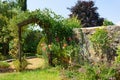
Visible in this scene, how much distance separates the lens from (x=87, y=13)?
33.0 metres

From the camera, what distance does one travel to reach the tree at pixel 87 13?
3272 cm

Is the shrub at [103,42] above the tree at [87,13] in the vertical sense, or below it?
below

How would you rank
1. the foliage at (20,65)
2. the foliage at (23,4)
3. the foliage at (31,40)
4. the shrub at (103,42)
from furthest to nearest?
the foliage at (23,4)
the foliage at (31,40)
the foliage at (20,65)
the shrub at (103,42)

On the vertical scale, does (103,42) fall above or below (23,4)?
Result: below

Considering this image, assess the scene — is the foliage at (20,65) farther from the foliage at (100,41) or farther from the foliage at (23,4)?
the foliage at (23,4)

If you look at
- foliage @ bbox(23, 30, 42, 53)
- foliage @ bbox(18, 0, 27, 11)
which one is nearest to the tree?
foliage @ bbox(18, 0, 27, 11)

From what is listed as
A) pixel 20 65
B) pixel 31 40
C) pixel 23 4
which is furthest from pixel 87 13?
pixel 20 65

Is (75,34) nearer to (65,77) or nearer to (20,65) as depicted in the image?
(20,65)

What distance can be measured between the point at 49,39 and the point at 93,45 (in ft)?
10.9

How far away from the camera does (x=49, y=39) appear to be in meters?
16.1

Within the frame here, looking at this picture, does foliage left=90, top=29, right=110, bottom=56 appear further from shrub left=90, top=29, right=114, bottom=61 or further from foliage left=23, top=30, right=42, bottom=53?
foliage left=23, top=30, right=42, bottom=53

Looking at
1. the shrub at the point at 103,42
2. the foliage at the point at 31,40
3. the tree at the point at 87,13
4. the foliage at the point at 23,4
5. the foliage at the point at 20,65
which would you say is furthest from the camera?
the tree at the point at 87,13

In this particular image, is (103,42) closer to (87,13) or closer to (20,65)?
(20,65)

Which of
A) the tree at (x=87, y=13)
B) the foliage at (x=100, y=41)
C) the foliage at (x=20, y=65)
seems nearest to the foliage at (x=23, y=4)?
the tree at (x=87, y=13)
